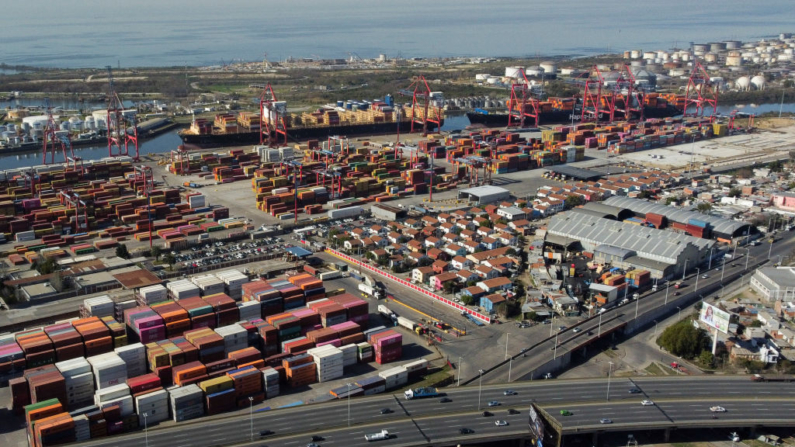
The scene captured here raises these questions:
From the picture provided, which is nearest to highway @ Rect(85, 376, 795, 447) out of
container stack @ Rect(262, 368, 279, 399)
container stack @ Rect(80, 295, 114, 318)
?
container stack @ Rect(262, 368, 279, 399)

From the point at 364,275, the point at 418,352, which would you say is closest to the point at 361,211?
the point at 364,275

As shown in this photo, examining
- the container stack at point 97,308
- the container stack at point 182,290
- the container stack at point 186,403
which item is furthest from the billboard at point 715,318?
the container stack at point 97,308

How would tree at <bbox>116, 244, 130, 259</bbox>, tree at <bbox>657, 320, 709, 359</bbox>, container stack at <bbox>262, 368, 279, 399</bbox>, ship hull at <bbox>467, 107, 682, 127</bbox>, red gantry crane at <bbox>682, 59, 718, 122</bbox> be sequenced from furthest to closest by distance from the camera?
1. red gantry crane at <bbox>682, 59, 718, 122</bbox>
2. ship hull at <bbox>467, 107, 682, 127</bbox>
3. tree at <bbox>116, 244, 130, 259</bbox>
4. tree at <bbox>657, 320, 709, 359</bbox>
5. container stack at <bbox>262, 368, 279, 399</bbox>

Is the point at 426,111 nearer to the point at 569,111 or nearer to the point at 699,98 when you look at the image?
the point at 569,111

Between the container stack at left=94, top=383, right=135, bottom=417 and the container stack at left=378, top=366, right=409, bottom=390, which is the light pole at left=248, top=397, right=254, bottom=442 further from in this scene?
the container stack at left=378, top=366, right=409, bottom=390

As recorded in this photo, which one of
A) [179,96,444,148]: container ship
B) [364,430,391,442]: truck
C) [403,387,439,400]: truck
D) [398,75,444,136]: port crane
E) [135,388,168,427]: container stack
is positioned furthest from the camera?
[398,75,444,136]: port crane

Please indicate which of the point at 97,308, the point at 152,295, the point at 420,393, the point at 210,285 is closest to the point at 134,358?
the point at 97,308
